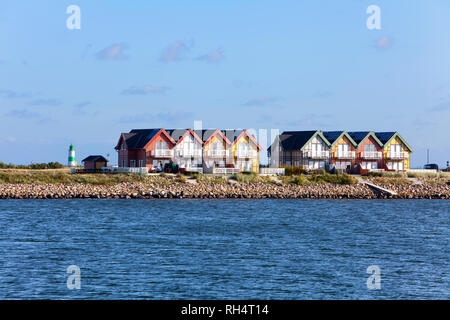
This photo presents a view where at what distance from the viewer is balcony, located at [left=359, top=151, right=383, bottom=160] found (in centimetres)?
7794

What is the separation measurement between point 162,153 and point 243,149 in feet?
32.8

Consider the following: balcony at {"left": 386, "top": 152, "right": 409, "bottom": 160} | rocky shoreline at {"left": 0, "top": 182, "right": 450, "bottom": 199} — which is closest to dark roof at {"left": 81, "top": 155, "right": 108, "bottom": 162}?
rocky shoreline at {"left": 0, "top": 182, "right": 450, "bottom": 199}

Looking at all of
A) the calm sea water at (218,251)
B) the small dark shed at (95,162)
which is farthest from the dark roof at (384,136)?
the small dark shed at (95,162)

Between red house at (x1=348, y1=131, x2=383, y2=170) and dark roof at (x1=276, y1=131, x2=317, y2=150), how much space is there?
6.73 m

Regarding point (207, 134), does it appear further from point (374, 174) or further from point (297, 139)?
point (374, 174)

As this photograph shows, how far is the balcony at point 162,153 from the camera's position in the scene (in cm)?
6916

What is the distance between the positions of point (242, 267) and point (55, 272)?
711 cm

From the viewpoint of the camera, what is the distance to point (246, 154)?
2879 inches

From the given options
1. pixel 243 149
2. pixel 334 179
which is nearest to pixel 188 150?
pixel 243 149

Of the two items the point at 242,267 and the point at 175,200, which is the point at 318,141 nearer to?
the point at 175,200

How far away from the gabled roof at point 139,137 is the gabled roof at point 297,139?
631 inches

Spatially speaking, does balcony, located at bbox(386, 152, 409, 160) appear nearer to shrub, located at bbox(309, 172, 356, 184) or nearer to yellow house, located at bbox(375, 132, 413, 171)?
yellow house, located at bbox(375, 132, 413, 171)

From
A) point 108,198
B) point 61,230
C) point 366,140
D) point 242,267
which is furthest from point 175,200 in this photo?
point 366,140

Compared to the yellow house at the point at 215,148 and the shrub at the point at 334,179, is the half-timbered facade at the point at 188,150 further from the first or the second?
the shrub at the point at 334,179
